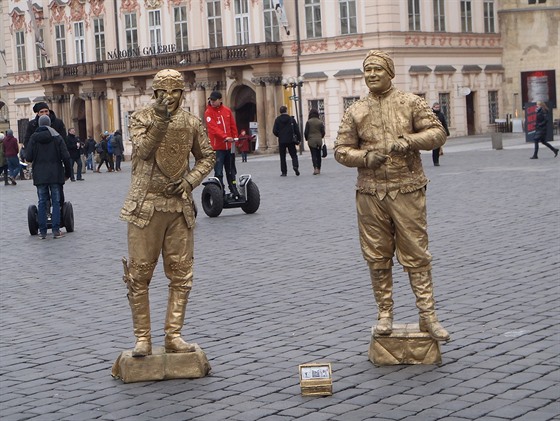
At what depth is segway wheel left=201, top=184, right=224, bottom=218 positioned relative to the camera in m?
20.3

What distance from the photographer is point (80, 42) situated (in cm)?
6381

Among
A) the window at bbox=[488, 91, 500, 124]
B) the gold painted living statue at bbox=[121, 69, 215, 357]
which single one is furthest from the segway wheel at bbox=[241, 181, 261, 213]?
the window at bbox=[488, 91, 500, 124]

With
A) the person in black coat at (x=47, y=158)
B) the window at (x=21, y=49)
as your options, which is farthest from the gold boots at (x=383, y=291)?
the window at (x=21, y=49)

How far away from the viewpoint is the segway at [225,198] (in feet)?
66.7

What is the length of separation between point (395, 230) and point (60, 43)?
5838 cm

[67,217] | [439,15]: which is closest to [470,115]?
[439,15]

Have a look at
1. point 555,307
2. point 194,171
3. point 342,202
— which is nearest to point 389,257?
point 194,171

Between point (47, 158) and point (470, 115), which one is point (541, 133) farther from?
point (470, 115)

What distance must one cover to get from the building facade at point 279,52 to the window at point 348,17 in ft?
0.16

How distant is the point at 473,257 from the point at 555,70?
4523 cm

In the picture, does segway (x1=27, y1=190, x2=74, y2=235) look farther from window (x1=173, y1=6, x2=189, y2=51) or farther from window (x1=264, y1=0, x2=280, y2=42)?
window (x1=173, y1=6, x2=189, y2=51)

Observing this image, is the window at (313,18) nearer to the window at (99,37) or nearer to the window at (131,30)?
the window at (131,30)

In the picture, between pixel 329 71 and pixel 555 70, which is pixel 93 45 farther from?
pixel 555 70

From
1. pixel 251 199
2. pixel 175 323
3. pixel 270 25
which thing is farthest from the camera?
pixel 270 25
